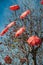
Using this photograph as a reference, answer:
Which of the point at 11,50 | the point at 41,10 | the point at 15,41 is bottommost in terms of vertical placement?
the point at 11,50

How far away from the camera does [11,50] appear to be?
1205cm

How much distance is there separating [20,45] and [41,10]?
1.95 m

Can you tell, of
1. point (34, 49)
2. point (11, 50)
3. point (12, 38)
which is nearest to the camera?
point (34, 49)

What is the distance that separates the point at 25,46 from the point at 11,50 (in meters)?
1.31

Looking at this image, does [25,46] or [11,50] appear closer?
[25,46]

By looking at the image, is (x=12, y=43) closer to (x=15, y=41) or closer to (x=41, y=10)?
(x=15, y=41)

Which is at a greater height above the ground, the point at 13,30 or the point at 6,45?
the point at 13,30

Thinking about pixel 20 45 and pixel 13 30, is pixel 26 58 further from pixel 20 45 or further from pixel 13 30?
pixel 13 30

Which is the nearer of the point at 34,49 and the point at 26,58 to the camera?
the point at 34,49

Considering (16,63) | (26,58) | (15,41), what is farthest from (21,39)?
(16,63)

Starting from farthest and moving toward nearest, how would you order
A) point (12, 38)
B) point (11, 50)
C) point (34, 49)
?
1. point (11, 50)
2. point (12, 38)
3. point (34, 49)

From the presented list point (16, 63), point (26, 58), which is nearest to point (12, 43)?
point (26, 58)

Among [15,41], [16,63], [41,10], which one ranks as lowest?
[16,63]

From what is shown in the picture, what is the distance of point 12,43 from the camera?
37.3ft
